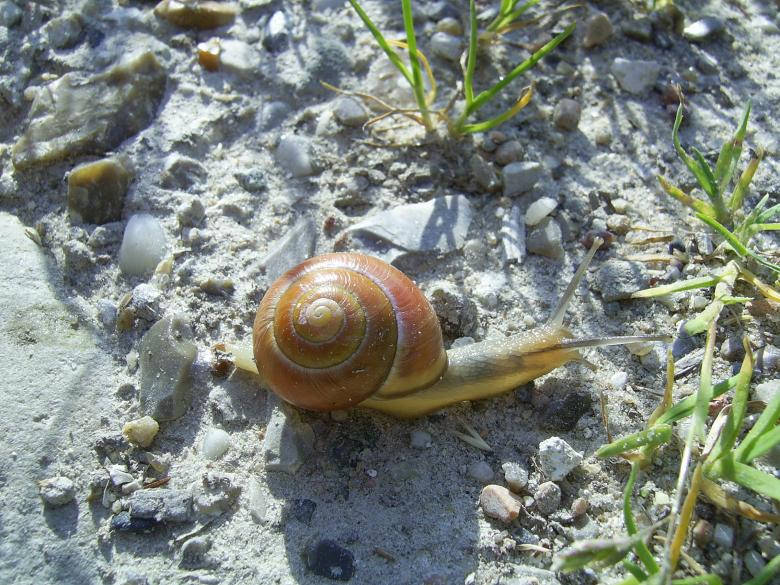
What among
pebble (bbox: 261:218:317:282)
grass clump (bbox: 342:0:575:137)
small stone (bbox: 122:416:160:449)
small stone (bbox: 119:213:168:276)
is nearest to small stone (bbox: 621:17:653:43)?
grass clump (bbox: 342:0:575:137)

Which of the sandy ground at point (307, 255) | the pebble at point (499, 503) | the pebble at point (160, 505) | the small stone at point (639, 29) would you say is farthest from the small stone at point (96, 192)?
the small stone at point (639, 29)

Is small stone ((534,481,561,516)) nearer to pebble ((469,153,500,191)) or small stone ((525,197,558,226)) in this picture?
small stone ((525,197,558,226))

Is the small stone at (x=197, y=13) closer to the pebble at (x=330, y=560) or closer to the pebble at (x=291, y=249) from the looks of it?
the pebble at (x=291, y=249)

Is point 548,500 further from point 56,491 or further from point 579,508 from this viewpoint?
point 56,491

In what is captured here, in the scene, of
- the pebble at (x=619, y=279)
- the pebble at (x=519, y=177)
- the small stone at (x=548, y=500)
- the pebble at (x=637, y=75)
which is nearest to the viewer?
the small stone at (x=548, y=500)

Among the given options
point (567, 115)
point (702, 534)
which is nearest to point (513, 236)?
point (567, 115)

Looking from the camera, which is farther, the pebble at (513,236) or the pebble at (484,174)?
the pebble at (484,174)

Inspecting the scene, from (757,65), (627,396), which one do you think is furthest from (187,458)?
(757,65)

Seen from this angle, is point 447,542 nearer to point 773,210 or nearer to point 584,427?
point 584,427
